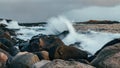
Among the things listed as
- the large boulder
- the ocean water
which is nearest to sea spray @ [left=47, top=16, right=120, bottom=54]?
the ocean water

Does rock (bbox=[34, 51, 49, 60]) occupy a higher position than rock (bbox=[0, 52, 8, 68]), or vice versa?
rock (bbox=[0, 52, 8, 68])

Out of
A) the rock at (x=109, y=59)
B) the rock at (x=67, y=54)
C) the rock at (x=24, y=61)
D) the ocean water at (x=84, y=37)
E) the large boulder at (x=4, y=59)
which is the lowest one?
the ocean water at (x=84, y=37)

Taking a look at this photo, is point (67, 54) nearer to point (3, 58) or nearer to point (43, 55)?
point (43, 55)

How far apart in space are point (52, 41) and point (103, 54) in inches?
295

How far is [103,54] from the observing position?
1007cm

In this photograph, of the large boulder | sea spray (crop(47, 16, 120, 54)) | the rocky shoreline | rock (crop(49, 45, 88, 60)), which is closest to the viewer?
the rocky shoreline

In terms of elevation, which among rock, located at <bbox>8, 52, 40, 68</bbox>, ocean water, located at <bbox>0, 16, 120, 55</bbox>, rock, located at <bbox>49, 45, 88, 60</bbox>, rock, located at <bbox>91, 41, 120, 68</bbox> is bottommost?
ocean water, located at <bbox>0, 16, 120, 55</bbox>

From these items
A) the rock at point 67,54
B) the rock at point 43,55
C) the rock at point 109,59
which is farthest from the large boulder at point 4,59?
the rock at point 109,59

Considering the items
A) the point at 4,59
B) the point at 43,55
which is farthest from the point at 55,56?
the point at 4,59

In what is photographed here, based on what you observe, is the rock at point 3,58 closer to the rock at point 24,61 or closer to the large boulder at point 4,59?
the large boulder at point 4,59

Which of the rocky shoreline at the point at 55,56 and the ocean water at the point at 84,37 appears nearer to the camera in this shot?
the rocky shoreline at the point at 55,56

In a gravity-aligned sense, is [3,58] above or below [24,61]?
below

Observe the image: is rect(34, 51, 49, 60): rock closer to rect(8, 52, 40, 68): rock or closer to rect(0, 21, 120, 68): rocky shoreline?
rect(0, 21, 120, 68): rocky shoreline

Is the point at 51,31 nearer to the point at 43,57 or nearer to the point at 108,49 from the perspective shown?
the point at 43,57
